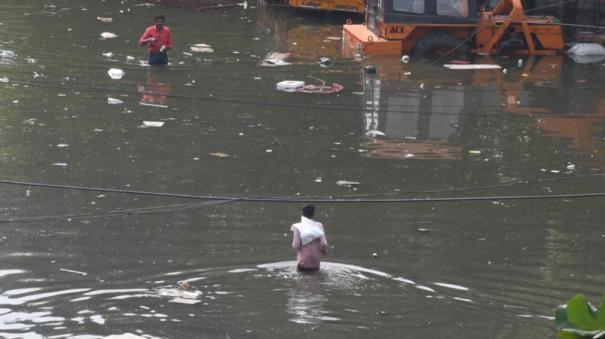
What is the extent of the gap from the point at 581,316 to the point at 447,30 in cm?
1847

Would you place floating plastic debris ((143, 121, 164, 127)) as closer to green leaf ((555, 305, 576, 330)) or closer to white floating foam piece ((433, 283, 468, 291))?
white floating foam piece ((433, 283, 468, 291))

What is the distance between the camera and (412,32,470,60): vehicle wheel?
2067 centimetres

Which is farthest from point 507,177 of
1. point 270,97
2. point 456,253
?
point 270,97

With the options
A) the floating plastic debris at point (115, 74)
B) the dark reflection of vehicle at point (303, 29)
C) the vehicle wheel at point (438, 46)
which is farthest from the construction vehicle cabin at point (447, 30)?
the floating plastic debris at point (115, 74)

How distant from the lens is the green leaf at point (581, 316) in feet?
8.82

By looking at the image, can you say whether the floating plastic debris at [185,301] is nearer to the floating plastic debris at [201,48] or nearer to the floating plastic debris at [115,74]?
the floating plastic debris at [115,74]

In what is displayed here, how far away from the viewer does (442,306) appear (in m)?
8.20

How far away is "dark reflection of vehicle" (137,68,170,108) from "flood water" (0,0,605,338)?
8 centimetres

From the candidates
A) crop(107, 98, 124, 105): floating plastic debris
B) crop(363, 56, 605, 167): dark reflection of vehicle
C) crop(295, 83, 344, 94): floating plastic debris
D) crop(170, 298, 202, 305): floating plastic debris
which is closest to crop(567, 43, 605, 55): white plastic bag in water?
crop(363, 56, 605, 167): dark reflection of vehicle

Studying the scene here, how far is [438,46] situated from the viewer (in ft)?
67.9

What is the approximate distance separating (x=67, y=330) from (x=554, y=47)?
53.1ft

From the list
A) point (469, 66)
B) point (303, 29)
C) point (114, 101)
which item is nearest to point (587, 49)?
point (469, 66)

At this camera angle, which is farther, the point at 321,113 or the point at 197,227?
the point at 321,113

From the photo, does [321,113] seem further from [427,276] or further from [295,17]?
[295,17]
